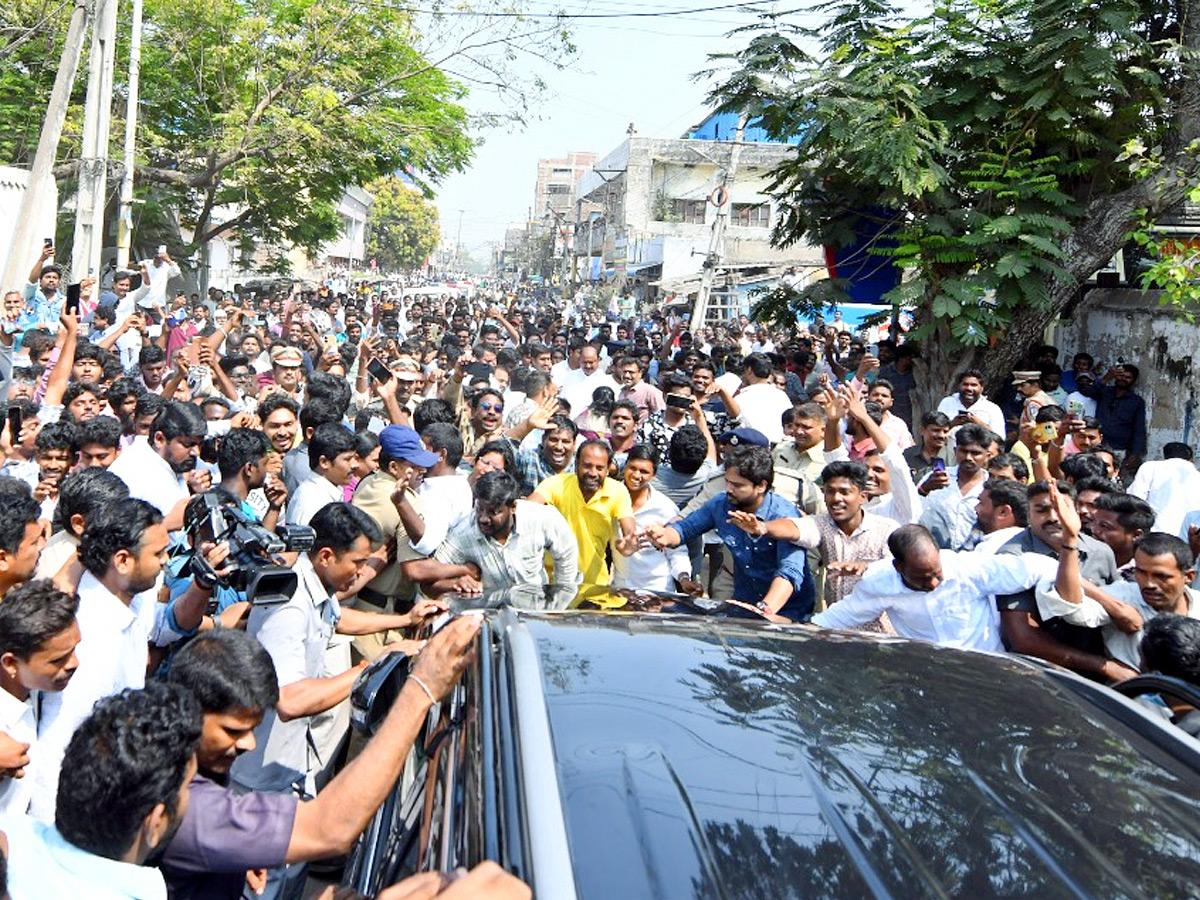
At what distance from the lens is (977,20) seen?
11398 mm

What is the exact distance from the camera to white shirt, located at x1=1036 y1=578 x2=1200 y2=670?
4.78 meters

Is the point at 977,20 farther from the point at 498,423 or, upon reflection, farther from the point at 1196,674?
the point at 1196,674

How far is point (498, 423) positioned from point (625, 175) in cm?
5217

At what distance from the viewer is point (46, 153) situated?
16.1m

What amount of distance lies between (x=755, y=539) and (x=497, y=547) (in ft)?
3.83

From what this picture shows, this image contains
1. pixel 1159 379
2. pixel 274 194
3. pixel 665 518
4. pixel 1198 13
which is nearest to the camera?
pixel 665 518

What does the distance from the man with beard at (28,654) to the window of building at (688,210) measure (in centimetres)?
5649

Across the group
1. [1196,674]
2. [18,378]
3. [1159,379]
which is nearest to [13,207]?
[18,378]

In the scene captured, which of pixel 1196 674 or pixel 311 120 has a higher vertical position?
pixel 311 120

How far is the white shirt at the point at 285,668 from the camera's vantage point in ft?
13.5

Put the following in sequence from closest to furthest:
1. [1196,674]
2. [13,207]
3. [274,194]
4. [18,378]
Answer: [1196,674]
[18,378]
[13,207]
[274,194]

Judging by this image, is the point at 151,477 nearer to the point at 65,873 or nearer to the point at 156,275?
the point at 65,873

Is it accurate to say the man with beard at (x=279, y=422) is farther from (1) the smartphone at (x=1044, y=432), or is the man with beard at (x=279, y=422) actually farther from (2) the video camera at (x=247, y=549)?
(1) the smartphone at (x=1044, y=432)

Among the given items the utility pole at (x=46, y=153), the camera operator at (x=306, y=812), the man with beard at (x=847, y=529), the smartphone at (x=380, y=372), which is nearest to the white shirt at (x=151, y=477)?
the smartphone at (x=380, y=372)
